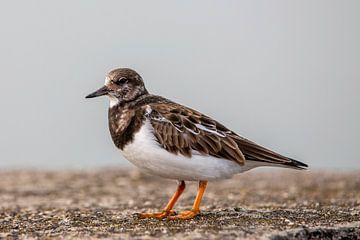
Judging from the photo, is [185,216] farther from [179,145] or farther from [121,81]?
[121,81]

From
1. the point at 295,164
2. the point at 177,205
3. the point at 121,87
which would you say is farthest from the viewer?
the point at 177,205

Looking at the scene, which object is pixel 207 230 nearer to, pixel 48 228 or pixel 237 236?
pixel 237 236

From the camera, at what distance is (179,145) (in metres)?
6.39

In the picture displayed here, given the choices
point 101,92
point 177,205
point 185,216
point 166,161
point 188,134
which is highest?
point 101,92

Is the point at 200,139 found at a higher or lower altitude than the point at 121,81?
lower

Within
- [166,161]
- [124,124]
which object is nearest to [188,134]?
[166,161]

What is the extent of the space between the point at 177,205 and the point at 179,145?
2396 mm

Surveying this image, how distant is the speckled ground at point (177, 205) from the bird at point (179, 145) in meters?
0.44

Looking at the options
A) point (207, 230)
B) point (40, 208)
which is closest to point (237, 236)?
point (207, 230)

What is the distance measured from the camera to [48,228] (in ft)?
20.8

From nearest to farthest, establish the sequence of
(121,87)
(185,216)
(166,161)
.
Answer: (166,161)
(185,216)
(121,87)

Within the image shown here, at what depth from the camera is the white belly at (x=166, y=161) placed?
630 centimetres

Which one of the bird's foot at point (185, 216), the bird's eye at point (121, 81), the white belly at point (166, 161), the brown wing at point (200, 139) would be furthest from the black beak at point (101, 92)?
the bird's foot at point (185, 216)

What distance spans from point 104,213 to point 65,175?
204 inches
